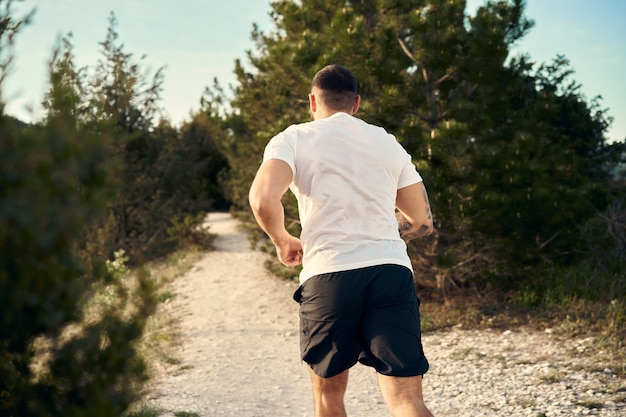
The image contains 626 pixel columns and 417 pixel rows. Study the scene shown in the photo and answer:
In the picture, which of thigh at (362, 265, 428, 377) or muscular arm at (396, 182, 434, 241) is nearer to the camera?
thigh at (362, 265, 428, 377)

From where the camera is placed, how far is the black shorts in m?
2.88

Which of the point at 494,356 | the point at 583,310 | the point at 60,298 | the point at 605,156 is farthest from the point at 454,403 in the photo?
the point at 605,156

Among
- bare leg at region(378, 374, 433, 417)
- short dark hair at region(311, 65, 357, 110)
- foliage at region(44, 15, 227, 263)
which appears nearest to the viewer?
bare leg at region(378, 374, 433, 417)

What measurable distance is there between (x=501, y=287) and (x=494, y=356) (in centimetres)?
210

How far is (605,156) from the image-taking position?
10438mm

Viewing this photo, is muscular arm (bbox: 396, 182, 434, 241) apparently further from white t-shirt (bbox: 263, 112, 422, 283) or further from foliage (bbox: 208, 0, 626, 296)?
foliage (bbox: 208, 0, 626, 296)

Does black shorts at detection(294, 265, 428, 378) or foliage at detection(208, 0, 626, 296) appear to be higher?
foliage at detection(208, 0, 626, 296)

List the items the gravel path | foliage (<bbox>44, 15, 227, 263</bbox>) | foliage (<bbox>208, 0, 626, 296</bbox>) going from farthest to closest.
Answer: foliage (<bbox>44, 15, 227, 263</bbox>)
foliage (<bbox>208, 0, 626, 296</bbox>)
the gravel path

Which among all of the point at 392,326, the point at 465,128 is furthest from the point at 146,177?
the point at 392,326

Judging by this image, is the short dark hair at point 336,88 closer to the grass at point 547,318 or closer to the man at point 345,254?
the man at point 345,254

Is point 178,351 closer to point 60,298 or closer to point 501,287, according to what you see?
point 501,287

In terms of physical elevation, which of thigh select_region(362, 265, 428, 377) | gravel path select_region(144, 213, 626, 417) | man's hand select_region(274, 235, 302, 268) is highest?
man's hand select_region(274, 235, 302, 268)

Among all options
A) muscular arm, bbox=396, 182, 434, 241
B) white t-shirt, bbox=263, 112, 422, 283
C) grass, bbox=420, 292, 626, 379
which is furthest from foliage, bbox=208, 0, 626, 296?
white t-shirt, bbox=263, 112, 422, 283

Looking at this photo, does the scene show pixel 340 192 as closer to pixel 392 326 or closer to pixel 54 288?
pixel 392 326
